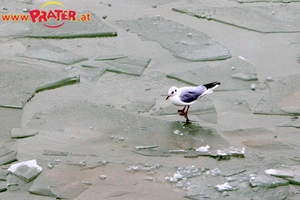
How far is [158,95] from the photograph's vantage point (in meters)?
5.38

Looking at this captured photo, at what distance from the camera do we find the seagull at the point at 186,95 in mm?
4916

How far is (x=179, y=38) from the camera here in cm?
645

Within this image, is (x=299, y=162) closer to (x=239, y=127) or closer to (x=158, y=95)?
(x=239, y=127)

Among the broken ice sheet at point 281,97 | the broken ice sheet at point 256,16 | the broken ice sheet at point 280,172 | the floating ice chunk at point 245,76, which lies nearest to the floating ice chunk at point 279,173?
the broken ice sheet at point 280,172

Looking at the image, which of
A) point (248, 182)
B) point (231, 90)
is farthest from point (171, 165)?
point (231, 90)

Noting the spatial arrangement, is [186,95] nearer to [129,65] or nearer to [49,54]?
[129,65]

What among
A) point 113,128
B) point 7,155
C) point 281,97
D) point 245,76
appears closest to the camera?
point 7,155

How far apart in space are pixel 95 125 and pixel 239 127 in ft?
3.54

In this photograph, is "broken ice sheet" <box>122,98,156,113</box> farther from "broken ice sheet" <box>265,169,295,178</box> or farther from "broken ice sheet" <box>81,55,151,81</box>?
"broken ice sheet" <box>265,169,295,178</box>

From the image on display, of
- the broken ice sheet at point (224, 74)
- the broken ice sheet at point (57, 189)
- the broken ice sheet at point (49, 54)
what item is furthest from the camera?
the broken ice sheet at point (49, 54)

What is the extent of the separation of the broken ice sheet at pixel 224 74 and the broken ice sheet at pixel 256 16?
92 centimetres

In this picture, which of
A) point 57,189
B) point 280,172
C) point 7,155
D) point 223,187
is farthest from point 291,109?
point 7,155

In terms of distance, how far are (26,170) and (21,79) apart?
1.44 metres

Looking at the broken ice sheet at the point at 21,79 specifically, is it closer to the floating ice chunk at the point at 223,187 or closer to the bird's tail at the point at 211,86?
the bird's tail at the point at 211,86
